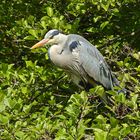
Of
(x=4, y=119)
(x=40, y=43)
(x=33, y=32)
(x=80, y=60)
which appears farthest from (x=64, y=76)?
(x=4, y=119)

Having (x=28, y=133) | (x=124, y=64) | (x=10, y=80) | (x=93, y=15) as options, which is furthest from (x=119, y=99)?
(x=93, y=15)

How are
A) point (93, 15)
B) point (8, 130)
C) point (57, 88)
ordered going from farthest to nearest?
point (93, 15), point (57, 88), point (8, 130)

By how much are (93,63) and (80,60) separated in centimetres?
13

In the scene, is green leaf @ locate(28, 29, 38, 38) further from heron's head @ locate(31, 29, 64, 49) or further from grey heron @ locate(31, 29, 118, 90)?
grey heron @ locate(31, 29, 118, 90)

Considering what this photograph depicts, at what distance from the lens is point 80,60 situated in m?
4.25

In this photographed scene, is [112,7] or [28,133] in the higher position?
[112,7]

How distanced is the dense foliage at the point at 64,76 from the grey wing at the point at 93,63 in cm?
8

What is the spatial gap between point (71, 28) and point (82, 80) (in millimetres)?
661

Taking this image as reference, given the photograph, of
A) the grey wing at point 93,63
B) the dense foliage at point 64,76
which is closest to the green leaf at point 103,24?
the dense foliage at point 64,76

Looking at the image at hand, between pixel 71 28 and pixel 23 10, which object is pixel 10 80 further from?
pixel 23 10

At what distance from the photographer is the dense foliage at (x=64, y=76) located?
2.51 meters

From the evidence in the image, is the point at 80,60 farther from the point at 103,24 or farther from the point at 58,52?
the point at 103,24

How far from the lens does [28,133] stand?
8.11 ft

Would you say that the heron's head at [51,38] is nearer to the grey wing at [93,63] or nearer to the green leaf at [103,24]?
the grey wing at [93,63]
